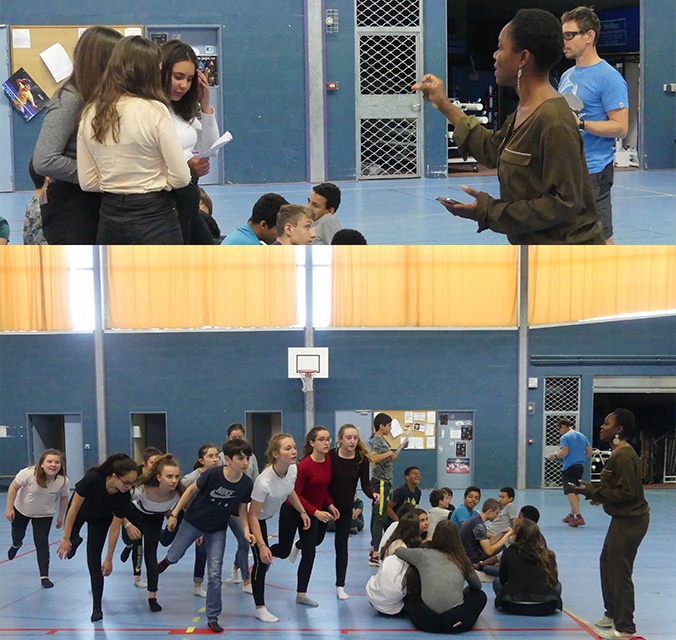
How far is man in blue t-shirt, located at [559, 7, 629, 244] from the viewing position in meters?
2.47

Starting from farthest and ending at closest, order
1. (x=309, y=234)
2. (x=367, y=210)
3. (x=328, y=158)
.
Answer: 1. (x=328, y=158)
2. (x=367, y=210)
3. (x=309, y=234)

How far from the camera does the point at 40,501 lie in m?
3.85

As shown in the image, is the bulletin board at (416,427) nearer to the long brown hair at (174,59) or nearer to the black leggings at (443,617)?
the black leggings at (443,617)

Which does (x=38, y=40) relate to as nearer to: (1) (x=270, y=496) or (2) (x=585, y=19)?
(1) (x=270, y=496)

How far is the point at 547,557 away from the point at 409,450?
0.78 m

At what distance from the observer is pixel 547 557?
12.5ft

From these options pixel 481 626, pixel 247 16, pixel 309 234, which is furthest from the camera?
pixel 247 16

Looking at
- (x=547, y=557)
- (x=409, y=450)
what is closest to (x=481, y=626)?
(x=547, y=557)

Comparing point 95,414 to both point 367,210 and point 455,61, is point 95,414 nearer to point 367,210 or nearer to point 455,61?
point 367,210

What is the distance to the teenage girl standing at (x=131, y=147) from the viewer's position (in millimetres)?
2043

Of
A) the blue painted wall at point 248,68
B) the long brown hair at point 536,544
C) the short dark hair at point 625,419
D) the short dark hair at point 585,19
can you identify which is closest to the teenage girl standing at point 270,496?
the long brown hair at point 536,544

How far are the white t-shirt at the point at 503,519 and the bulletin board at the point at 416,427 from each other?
0.43 metres

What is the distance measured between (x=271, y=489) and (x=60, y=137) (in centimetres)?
199

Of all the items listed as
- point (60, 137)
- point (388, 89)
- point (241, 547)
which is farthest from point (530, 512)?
point (388, 89)
